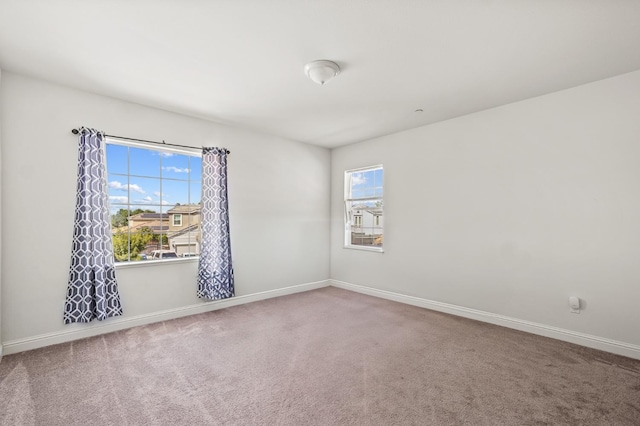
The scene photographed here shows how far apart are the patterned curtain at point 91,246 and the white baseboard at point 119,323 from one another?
143 mm

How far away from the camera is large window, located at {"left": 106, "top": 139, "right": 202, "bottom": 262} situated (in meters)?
3.46

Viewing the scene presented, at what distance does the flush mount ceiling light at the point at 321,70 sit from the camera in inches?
99.1

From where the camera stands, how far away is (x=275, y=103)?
3430 millimetres

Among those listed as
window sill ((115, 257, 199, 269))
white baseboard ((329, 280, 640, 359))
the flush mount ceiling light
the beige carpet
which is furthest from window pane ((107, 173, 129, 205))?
white baseboard ((329, 280, 640, 359))

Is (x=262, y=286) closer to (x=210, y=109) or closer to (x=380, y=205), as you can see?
(x=380, y=205)

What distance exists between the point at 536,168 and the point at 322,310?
303cm

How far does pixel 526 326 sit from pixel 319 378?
7.99 feet

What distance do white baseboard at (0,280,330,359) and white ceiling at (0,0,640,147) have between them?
246cm

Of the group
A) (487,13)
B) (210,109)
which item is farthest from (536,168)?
(210,109)

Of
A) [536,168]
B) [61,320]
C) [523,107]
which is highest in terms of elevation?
[523,107]

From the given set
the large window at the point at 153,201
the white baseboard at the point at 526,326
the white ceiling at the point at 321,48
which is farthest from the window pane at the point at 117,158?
the white baseboard at the point at 526,326

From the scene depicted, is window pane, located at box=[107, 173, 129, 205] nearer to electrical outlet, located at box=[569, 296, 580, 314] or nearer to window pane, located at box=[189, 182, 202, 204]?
window pane, located at box=[189, 182, 202, 204]

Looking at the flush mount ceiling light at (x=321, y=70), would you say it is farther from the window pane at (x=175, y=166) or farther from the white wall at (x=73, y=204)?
Answer: the window pane at (x=175, y=166)

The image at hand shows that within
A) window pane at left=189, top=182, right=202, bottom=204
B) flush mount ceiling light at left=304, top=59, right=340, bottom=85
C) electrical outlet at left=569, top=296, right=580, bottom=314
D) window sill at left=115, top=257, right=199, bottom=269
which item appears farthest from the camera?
window pane at left=189, top=182, right=202, bottom=204
